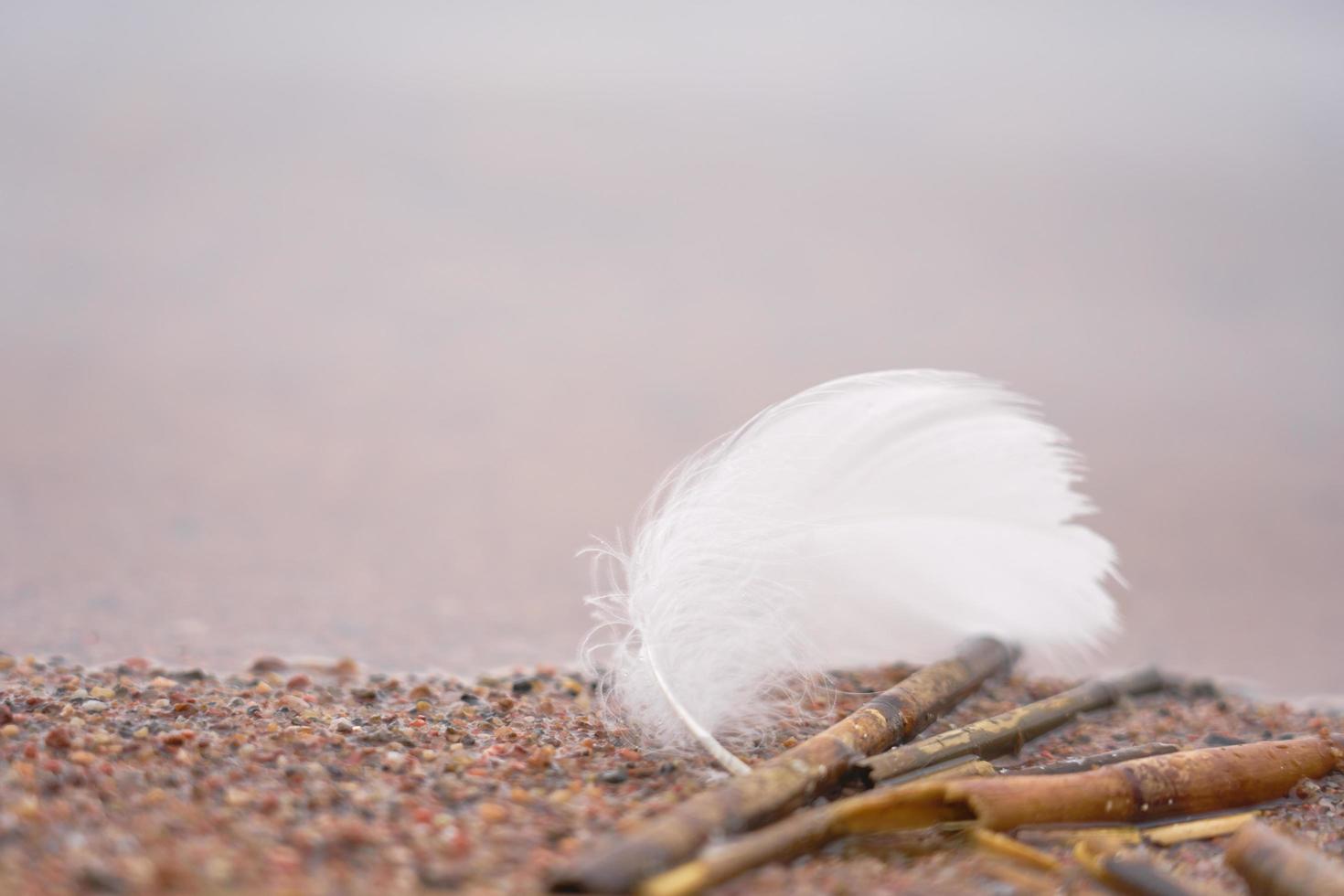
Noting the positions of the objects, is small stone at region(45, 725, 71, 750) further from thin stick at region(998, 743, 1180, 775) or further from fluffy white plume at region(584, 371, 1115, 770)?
thin stick at region(998, 743, 1180, 775)

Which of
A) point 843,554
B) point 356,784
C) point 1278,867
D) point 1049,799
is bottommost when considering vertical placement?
point 1278,867

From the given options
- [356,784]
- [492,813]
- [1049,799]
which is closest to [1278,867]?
[1049,799]

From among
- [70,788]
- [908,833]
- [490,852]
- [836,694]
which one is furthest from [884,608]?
[70,788]

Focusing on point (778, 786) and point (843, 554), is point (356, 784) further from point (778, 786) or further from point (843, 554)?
point (843, 554)

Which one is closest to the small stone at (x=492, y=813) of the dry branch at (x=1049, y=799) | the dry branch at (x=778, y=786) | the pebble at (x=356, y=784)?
the pebble at (x=356, y=784)

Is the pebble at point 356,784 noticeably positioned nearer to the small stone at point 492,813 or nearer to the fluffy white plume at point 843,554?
the small stone at point 492,813
